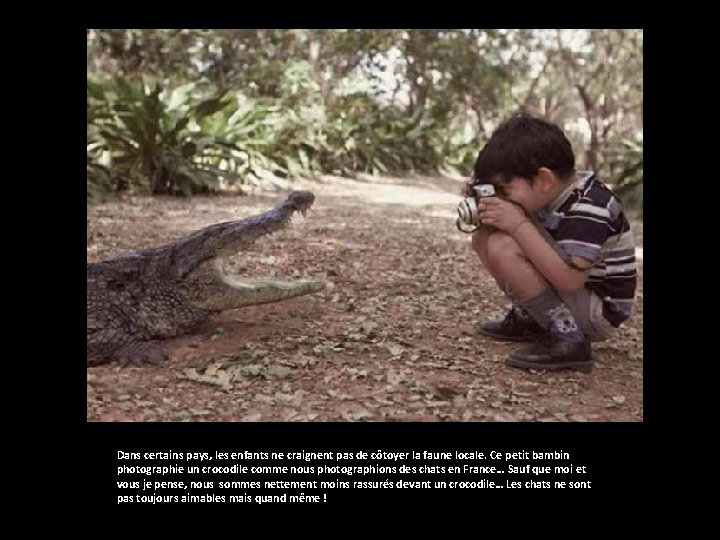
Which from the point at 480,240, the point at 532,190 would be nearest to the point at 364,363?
the point at 480,240

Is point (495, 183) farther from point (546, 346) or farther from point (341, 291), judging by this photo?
point (341, 291)

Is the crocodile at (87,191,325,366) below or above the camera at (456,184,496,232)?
below

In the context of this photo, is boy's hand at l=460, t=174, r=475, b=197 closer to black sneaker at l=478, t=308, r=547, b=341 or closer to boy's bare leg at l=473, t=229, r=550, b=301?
boy's bare leg at l=473, t=229, r=550, b=301

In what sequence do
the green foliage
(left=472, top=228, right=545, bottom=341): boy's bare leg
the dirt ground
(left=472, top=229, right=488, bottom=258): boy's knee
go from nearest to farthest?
the dirt ground < (left=472, top=229, right=488, bottom=258): boy's knee < (left=472, top=228, right=545, bottom=341): boy's bare leg < the green foliage

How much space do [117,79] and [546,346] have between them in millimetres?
8157

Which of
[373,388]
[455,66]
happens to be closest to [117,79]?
[373,388]

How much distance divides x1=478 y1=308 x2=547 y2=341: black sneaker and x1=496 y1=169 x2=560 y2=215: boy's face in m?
0.64

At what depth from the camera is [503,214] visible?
2504mm

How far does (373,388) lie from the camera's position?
2.49 meters

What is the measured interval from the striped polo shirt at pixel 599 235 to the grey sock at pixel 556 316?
5.8 inches

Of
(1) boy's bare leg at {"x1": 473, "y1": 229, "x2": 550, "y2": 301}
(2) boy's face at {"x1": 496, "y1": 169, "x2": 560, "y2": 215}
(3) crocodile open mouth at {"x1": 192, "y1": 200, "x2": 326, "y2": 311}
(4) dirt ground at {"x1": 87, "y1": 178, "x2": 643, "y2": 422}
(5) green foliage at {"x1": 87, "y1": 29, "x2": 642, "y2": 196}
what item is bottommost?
(4) dirt ground at {"x1": 87, "y1": 178, "x2": 643, "y2": 422}

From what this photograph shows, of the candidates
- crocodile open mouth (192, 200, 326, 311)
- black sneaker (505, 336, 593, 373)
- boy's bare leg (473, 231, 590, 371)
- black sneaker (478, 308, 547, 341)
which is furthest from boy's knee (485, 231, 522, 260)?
crocodile open mouth (192, 200, 326, 311)

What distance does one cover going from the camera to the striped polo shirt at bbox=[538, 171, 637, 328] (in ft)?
8.00

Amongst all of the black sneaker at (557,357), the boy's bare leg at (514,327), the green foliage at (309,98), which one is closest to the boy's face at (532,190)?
the boy's bare leg at (514,327)
